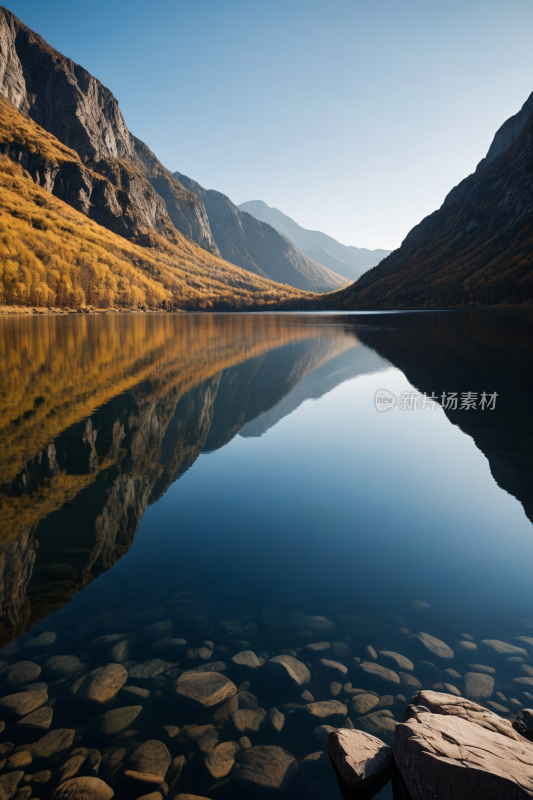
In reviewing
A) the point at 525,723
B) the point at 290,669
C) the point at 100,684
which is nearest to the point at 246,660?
the point at 290,669

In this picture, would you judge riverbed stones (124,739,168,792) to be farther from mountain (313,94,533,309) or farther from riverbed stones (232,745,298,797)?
mountain (313,94,533,309)

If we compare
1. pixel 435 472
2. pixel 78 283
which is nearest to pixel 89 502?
pixel 435 472

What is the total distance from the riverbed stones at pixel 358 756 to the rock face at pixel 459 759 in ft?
0.51

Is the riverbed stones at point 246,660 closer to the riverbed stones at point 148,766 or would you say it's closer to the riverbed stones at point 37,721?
the riverbed stones at point 148,766

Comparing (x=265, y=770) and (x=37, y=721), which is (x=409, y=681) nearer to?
(x=265, y=770)

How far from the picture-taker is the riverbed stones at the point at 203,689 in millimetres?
4012

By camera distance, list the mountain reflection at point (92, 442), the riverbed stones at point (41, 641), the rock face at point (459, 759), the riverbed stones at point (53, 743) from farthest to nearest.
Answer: the mountain reflection at point (92, 442) → the riverbed stones at point (41, 641) → the riverbed stones at point (53, 743) → the rock face at point (459, 759)

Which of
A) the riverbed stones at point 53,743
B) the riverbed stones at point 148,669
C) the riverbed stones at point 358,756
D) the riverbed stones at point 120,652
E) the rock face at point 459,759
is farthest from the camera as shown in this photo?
the riverbed stones at point 120,652

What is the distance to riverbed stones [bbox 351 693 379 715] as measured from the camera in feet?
13.0

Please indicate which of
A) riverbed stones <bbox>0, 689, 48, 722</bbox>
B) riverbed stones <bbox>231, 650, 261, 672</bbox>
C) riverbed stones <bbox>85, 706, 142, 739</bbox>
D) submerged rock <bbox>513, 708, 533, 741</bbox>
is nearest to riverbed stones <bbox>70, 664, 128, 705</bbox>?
riverbed stones <bbox>85, 706, 142, 739</bbox>

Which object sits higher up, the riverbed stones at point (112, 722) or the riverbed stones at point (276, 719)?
the riverbed stones at point (276, 719)

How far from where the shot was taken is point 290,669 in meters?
4.41

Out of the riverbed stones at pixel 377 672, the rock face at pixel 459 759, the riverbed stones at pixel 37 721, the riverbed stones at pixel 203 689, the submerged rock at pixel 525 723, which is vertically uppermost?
the rock face at pixel 459 759

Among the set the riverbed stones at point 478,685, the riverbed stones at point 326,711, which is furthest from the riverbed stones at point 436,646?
the riverbed stones at point 326,711
